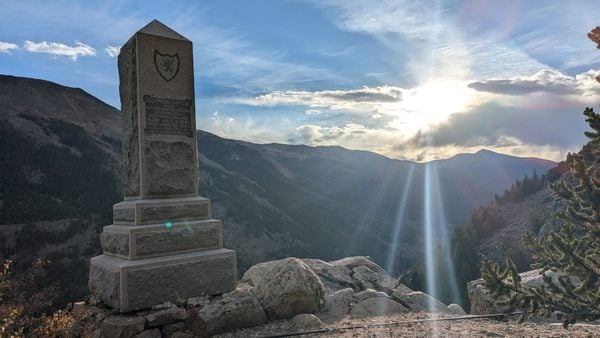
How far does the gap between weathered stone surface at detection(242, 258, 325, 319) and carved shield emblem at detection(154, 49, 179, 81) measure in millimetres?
3699

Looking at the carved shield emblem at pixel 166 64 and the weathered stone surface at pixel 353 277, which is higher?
the carved shield emblem at pixel 166 64

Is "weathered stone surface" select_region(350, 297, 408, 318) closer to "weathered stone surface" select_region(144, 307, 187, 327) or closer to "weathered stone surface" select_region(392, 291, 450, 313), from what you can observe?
"weathered stone surface" select_region(392, 291, 450, 313)

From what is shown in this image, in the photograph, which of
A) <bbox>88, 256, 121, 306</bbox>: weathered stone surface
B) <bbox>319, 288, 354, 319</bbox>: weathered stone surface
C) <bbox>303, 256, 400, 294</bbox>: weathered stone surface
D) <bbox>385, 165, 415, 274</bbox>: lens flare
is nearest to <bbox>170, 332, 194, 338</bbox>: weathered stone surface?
<bbox>88, 256, 121, 306</bbox>: weathered stone surface

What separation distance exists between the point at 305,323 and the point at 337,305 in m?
1.53

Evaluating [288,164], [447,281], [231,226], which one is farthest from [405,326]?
[288,164]

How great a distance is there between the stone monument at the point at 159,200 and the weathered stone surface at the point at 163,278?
0.5 inches

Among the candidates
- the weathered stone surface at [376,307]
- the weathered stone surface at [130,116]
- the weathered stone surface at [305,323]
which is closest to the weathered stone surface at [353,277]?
the weathered stone surface at [376,307]

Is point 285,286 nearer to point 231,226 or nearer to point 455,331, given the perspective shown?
point 455,331

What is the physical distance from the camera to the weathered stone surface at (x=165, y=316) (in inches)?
237

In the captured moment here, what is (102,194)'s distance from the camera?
55.6 m

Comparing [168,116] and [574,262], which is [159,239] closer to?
[168,116]

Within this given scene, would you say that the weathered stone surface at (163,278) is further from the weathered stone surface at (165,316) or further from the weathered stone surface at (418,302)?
the weathered stone surface at (418,302)

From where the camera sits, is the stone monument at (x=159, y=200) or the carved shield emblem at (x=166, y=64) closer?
the stone monument at (x=159, y=200)

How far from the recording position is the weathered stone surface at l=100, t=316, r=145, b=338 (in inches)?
226
